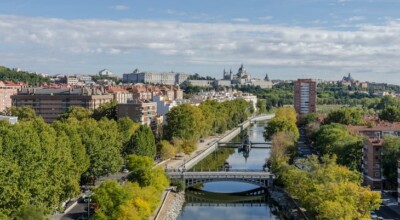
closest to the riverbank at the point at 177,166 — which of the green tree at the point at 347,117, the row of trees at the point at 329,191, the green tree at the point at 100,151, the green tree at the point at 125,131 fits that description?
the green tree at the point at 125,131

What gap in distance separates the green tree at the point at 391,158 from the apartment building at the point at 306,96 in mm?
65275

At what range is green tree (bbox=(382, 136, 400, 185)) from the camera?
36.5 metres

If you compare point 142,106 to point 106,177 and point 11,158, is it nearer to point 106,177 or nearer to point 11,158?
point 106,177

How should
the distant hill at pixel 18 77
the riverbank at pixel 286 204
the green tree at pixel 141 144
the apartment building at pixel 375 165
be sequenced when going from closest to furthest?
1. the riverbank at pixel 286 204
2. the apartment building at pixel 375 165
3. the green tree at pixel 141 144
4. the distant hill at pixel 18 77

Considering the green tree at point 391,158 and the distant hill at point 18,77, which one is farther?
the distant hill at point 18,77

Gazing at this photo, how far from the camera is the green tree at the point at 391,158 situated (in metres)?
36.5

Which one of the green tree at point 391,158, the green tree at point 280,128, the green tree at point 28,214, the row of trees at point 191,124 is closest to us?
the green tree at point 28,214

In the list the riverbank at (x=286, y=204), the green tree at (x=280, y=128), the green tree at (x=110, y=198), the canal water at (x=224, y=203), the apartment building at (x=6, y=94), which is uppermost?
the apartment building at (x=6, y=94)

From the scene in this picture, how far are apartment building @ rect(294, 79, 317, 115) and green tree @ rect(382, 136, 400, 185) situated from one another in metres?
65.3

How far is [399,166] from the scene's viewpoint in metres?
33.2

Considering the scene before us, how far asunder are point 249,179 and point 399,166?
1105 cm

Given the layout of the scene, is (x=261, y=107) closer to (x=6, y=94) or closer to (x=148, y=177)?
(x=6, y=94)

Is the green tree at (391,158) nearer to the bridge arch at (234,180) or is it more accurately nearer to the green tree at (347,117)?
the bridge arch at (234,180)

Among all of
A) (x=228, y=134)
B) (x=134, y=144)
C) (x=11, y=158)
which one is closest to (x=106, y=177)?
(x=134, y=144)
